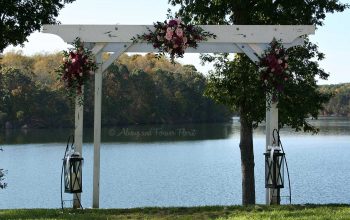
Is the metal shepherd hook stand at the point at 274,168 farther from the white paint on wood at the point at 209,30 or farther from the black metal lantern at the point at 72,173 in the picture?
the black metal lantern at the point at 72,173

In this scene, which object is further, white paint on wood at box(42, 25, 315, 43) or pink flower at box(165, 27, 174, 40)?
white paint on wood at box(42, 25, 315, 43)

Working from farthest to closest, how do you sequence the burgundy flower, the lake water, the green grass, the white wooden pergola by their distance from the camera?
1. the lake water
2. the white wooden pergola
3. the burgundy flower
4. the green grass

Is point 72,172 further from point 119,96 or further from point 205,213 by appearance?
point 119,96

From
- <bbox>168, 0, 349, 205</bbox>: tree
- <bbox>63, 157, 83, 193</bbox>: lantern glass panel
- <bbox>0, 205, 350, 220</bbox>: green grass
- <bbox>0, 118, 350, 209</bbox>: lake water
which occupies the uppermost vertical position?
<bbox>168, 0, 349, 205</bbox>: tree

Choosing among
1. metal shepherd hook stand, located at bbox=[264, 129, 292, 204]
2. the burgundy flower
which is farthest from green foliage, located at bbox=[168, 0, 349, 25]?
metal shepherd hook stand, located at bbox=[264, 129, 292, 204]

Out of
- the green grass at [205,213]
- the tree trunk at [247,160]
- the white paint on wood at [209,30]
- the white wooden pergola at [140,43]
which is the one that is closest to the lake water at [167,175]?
the tree trunk at [247,160]

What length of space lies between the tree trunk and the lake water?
20.9ft

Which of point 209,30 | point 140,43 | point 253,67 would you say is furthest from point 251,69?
point 140,43

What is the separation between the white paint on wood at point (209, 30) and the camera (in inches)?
308

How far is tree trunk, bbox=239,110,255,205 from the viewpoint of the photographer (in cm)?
1182

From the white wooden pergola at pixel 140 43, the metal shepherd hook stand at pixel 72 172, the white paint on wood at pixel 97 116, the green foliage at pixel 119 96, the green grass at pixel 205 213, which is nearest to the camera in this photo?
the green grass at pixel 205 213

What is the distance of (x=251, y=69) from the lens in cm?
1124

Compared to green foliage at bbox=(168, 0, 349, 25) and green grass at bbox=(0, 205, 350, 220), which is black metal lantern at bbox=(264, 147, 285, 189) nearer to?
green grass at bbox=(0, 205, 350, 220)

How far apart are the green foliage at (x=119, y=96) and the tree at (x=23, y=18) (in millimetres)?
44319
